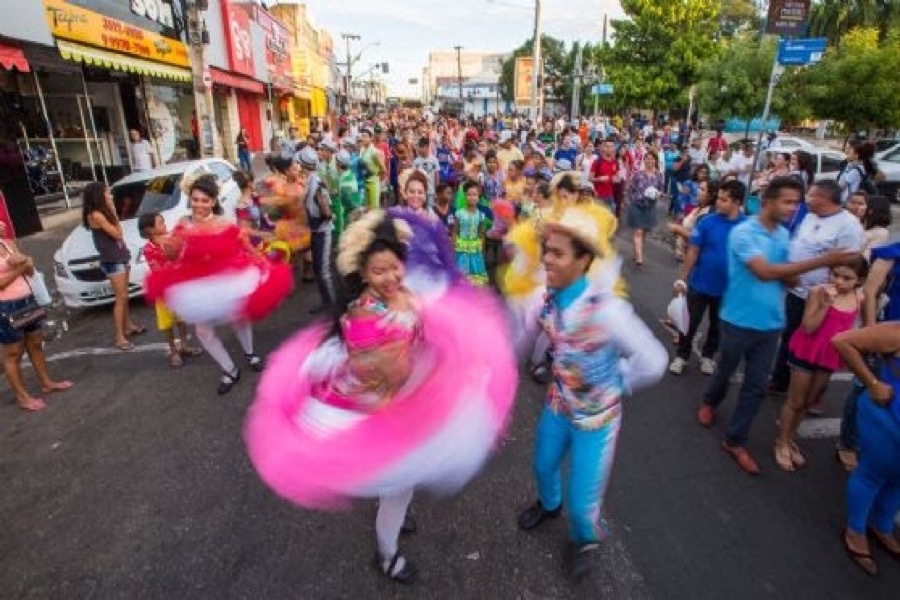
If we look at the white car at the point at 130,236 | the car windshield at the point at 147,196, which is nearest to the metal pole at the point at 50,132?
the white car at the point at 130,236

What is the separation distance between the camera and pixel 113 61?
41.5ft

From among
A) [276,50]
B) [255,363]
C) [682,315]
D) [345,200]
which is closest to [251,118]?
[276,50]

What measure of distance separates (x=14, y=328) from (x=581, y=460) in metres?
4.51

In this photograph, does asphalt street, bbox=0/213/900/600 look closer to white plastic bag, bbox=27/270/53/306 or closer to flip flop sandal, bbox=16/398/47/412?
flip flop sandal, bbox=16/398/47/412

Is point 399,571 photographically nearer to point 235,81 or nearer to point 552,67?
point 235,81

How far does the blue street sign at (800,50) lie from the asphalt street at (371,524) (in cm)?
577

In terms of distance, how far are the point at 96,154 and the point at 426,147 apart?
10.3 metres

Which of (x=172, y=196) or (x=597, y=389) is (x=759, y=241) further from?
(x=172, y=196)

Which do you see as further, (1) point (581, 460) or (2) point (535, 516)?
(2) point (535, 516)

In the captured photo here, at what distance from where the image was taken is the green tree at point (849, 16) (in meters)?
29.3

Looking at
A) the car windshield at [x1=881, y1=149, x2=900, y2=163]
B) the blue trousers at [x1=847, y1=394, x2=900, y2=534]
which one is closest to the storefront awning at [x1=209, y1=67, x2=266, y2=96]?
the blue trousers at [x1=847, y1=394, x2=900, y2=534]

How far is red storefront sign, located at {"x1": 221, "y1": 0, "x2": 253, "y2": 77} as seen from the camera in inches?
832

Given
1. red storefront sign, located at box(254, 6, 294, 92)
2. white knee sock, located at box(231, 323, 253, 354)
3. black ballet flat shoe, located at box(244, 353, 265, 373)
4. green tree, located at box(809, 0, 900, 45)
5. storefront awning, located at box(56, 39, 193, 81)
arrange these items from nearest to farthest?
white knee sock, located at box(231, 323, 253, 354)
black ballet flat shoe, located at box(244, 353, 265, 373)
storefront awning, located at box(56, 39, 193, 81)
red storefront sign, located at box(254, 6, 294, 92)
green tree, located at box(809, 0, 900, 45)

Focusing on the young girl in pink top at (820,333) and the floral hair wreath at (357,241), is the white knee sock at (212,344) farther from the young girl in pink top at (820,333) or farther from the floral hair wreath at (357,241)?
the young girl in pink top at (820,333)
